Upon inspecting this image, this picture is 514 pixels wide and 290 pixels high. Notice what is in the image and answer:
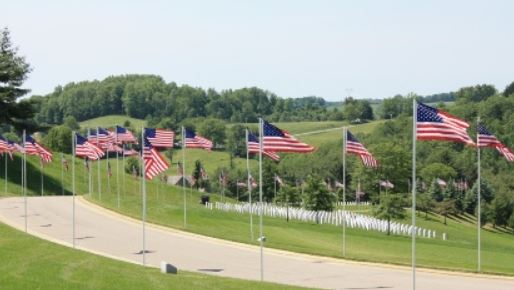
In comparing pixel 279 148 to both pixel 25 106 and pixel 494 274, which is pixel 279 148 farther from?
pixel 25 106

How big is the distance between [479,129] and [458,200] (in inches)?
2865

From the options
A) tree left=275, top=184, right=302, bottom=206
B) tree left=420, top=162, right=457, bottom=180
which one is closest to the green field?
tree left=275, top=184, right=302, bottom=206

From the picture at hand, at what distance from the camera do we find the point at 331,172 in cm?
13200

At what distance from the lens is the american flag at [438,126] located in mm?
19984

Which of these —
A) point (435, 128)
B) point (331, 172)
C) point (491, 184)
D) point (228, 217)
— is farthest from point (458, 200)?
point (435, 128)

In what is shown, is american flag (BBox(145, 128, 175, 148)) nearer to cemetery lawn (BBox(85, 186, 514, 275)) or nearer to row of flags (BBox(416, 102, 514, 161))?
cemetery lawn (BBox(85, 186, 514, 275))

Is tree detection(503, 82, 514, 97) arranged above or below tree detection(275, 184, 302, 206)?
above

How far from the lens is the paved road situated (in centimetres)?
2345

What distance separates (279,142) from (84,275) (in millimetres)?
7234

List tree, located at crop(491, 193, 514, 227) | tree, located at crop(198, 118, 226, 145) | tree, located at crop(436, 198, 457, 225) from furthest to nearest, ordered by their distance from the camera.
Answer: tree, located at crop(198, 118, 226, 145) → tree, located at crop(491, 193, 514, 227) → tree, located at crop(436, 198, 457, 225)

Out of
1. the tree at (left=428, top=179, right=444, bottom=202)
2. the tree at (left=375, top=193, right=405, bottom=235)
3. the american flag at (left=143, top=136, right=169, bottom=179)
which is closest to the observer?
the american flag at (left=143, top=136, right=169, bottom=179)

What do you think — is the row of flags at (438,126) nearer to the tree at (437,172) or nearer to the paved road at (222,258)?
the paved road at (222,258)

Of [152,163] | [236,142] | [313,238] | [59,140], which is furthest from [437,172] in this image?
[152,163]

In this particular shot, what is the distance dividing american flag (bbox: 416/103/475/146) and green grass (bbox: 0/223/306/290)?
534 cm
